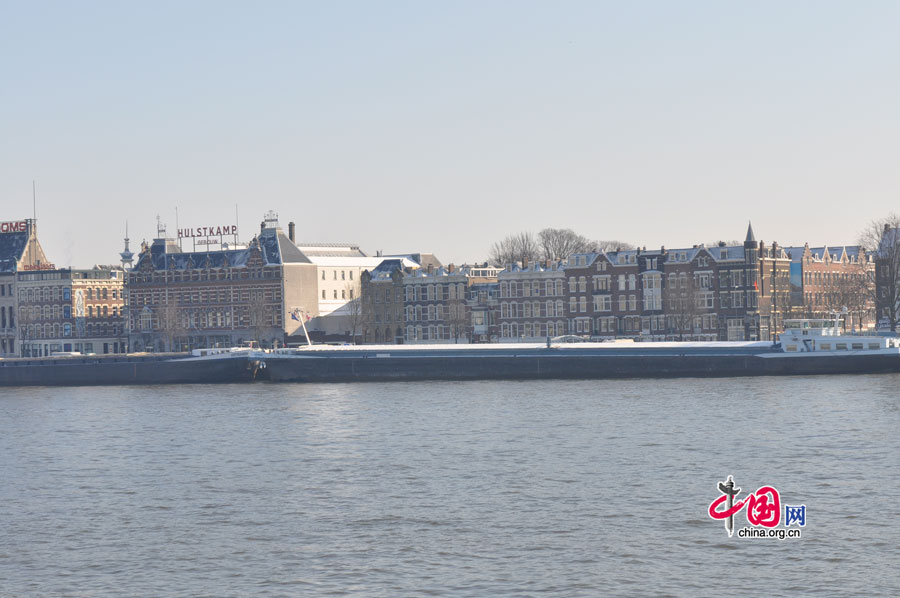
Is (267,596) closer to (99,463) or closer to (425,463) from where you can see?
(425,463)

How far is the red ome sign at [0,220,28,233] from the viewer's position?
19088 centimetres

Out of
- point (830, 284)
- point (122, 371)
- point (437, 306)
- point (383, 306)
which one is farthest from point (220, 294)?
point (830, 284)

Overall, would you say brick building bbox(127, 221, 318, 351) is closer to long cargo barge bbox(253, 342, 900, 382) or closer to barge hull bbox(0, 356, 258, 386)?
barge hull bbox(0, 356, 258, 386)

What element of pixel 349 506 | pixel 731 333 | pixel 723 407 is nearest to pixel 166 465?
Answer: pixel 349 506

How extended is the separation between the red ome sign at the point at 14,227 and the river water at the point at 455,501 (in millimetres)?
117431

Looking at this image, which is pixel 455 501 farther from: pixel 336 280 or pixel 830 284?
pixel 336 280

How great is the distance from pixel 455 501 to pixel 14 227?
16053 cm

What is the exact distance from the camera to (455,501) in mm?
44438

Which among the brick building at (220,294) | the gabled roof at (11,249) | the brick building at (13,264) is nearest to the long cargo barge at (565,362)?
the brick building at (220,294)

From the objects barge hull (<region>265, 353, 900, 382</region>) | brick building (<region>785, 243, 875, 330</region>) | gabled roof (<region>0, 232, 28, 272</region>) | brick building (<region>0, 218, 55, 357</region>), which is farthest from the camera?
gabled roof (<region>0, 232, 28, 272</region>)

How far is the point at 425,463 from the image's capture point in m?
54.4

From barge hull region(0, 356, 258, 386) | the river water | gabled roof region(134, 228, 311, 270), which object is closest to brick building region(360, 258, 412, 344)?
gabled roof region(134, 228, 311, 270)

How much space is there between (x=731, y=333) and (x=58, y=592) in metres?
110

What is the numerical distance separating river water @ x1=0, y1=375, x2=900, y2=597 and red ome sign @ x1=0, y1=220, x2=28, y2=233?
117431mm
